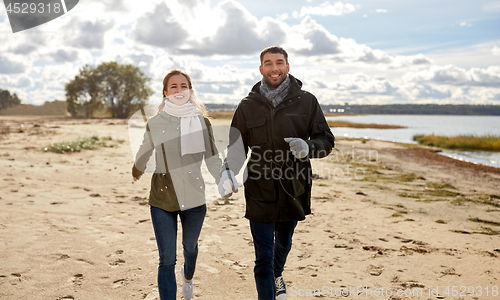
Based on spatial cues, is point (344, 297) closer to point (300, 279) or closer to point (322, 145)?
point (300, 279)

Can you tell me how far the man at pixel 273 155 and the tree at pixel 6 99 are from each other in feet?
280

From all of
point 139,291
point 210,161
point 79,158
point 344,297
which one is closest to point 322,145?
point 210,161

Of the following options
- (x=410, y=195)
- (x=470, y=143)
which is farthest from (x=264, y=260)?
(x=470, y=143)

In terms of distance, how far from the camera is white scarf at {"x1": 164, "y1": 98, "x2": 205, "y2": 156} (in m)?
3.13

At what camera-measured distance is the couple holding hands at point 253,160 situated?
3.00 meters

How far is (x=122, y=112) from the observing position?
51.8m

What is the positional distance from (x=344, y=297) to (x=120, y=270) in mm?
2377

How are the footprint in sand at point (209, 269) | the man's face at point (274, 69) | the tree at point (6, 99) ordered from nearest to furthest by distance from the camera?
1. the man's face at point (274, 69)
2. the footprint in sand at point (209, 269)
3. the tree at point (6, 99)

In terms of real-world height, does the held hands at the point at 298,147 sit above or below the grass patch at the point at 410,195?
above

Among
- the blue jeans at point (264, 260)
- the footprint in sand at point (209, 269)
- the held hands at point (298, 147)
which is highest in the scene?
the held hands at point (298, 147)

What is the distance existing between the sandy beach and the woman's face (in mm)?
1862

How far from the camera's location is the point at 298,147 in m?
2.84

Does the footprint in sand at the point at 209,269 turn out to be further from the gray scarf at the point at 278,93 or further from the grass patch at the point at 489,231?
the grass patch at the point at 489,231

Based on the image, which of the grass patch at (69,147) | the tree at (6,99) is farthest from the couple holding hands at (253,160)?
the tree at (6,99)
